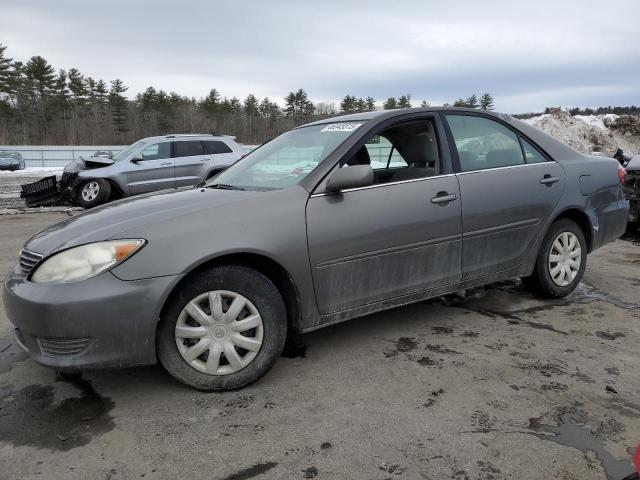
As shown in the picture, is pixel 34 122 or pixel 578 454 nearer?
pixel 578 454

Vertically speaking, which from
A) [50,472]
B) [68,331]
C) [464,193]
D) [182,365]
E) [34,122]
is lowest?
[50,472]

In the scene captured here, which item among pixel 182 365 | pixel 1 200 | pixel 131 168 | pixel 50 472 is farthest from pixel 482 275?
pixel 1 200

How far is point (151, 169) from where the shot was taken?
11766mm

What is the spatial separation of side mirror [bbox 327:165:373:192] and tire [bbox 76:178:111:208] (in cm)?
940

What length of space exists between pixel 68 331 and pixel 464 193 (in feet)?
8.70

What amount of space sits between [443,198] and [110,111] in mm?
75693

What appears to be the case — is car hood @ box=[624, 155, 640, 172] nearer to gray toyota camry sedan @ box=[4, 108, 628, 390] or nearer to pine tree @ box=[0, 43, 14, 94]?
gray toyota camry sedan @ box=[4, 108, 628, 390]

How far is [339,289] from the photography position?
3.16m

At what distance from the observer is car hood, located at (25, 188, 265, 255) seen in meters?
2.76

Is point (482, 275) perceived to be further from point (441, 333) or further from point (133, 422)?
point (133, 422)

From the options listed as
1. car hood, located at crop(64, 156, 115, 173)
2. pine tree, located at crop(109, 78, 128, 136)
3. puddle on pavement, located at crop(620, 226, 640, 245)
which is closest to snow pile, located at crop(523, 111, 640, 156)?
puddle on pavement, located at crop(620, 226, 640, 245)

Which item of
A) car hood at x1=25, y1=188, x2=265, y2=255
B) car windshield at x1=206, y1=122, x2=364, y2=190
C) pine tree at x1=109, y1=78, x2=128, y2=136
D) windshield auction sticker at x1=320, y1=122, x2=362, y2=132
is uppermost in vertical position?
pine tree at x1=109, y1=78, x2=128, y2=136

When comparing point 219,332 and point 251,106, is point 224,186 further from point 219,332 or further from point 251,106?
point 251,106

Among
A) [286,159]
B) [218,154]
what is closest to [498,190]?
[286,159]
